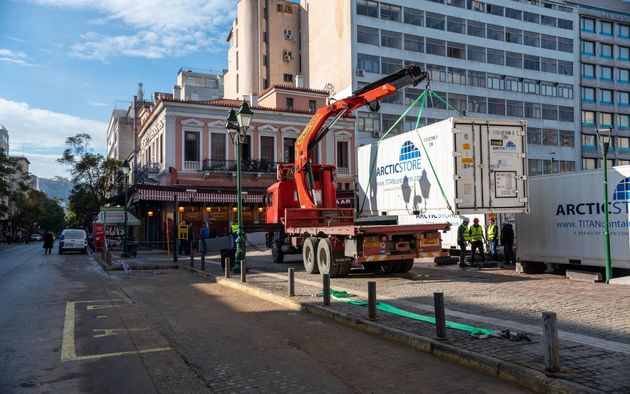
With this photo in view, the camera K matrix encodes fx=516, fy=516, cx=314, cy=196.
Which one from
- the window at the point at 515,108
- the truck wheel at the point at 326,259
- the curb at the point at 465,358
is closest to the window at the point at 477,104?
the window at the point at 515,108

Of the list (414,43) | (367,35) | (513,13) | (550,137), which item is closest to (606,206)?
(367,35)

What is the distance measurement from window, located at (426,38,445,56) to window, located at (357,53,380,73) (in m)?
6.22

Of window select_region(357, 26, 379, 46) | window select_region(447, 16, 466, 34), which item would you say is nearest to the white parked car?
window select_region(357, 26, 379, 46)

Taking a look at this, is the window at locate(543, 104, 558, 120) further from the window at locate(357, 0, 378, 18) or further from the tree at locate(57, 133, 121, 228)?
the tree at locate(57, 133, 121, 228)

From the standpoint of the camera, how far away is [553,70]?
57.4 metres

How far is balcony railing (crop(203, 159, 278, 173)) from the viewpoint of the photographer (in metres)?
36.6

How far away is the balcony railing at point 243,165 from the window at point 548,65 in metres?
35.4

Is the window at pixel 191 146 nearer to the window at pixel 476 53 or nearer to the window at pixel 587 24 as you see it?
the window at pixel 476 53

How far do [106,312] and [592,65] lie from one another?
65148mm

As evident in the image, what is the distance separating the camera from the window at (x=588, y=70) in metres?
60.2

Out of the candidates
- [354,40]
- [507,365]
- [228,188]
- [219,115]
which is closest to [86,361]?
[507,365]

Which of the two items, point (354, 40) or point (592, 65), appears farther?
point (592, 65)

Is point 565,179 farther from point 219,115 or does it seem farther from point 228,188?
point 219,115

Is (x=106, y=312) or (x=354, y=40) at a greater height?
(x=354, y=40)
